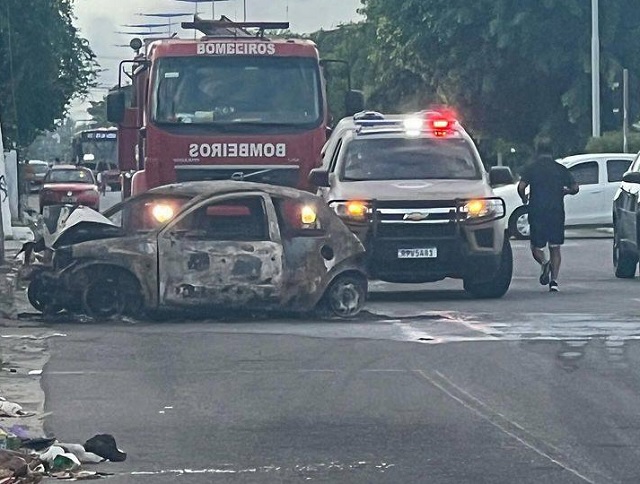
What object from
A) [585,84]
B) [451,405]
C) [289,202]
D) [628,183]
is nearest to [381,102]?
[585,84]

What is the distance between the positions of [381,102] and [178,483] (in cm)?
6196

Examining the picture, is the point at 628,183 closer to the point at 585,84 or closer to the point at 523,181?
the point at 523,181

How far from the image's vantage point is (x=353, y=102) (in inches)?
921

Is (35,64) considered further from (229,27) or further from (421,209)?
(421,209)

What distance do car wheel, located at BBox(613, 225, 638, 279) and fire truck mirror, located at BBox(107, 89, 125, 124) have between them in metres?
7.01

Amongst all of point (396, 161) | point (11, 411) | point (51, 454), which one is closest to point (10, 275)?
point (396, 161)

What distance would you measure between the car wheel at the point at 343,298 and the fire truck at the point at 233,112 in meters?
3.77

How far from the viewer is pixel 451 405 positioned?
11445 mm

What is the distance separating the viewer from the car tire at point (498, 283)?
20.0 meters

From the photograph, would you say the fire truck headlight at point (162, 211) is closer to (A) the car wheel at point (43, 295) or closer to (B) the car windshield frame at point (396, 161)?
(A) the car wheel at point (43, 295)

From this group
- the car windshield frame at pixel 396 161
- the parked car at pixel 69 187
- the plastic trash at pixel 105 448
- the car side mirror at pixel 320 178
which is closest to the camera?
the plastic trash at pixel 105 448

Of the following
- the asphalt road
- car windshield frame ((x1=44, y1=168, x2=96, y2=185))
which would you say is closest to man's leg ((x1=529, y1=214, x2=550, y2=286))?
the asphalt road

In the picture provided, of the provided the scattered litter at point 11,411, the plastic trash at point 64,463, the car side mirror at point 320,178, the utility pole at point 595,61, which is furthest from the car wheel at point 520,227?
the plastic trash at point 64,463

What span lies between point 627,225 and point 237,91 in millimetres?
5639
